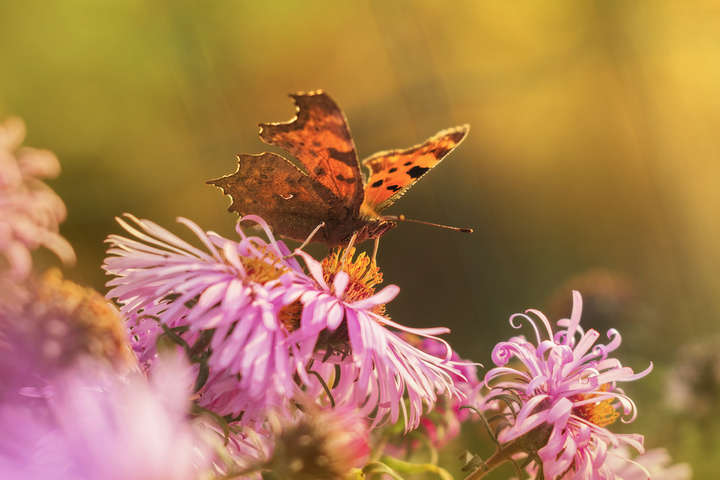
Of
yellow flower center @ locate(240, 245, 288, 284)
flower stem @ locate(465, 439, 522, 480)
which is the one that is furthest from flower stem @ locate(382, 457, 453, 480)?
yellow flower center @ locate(240, 245, 288, 284)

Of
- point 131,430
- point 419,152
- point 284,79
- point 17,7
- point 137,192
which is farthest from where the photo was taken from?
point 284,79

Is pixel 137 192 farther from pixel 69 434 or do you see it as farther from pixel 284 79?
pixel 69 434

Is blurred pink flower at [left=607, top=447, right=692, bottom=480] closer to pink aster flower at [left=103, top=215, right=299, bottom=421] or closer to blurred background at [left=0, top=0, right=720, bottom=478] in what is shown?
pink aster flower at [left=103, top=215, right=299, bottom=421]

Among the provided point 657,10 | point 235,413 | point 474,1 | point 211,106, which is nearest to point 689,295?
point 657,10

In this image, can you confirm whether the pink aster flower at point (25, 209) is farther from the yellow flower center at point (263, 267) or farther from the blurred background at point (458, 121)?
the blurred background at point (458, 121)

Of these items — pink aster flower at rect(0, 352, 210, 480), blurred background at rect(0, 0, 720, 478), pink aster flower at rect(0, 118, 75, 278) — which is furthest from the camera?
blurred background at rect(0, 0, 720, 478)

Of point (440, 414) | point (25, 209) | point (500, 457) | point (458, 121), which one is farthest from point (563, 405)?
point (458, 121)

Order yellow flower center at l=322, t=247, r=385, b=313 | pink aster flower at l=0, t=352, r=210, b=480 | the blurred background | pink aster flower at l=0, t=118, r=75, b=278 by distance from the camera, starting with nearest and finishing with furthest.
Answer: pink aster flower at l=0, t=352, r=210, b=480 < pink aster flower at l=0, t=118, r=75, b=278 < yellow flower center at l=322, t=247, r=385, b=313 < the blurred background
